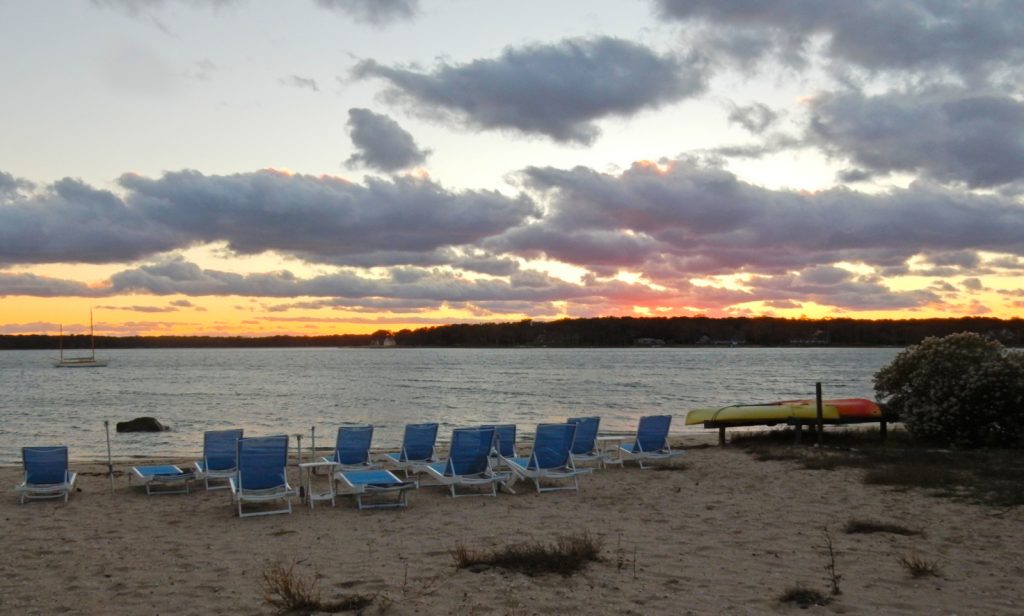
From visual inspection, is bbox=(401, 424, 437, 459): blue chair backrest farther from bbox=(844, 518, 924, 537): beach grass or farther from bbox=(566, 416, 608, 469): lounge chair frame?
bbox=(844, 518, 924, 537): beach grass

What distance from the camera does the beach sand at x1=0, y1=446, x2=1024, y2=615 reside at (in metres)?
5.59

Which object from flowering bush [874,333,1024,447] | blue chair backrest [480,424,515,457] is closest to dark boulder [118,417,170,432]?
blue chair backrest [480,424,515,457]

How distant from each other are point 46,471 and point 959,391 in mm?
14494

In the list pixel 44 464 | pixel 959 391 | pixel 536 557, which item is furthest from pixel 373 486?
pixel 959 391

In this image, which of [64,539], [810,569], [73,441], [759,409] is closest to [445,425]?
[73,441]

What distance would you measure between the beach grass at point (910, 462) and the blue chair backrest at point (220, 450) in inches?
334

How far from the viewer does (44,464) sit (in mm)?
10453

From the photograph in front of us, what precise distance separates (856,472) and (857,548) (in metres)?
4.86

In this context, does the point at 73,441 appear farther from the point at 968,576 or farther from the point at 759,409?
the point at 968,576

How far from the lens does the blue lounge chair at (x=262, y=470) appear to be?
9375 mm

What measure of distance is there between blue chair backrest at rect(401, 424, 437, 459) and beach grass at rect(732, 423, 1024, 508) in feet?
18.6

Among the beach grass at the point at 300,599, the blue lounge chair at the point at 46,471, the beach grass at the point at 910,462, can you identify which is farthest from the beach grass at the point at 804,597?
the blue lounge chair at the point at 46,471

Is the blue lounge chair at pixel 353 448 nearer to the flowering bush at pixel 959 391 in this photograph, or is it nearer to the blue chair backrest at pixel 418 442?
the blue chair backrest at pixel 418 442

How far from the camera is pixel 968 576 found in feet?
19.8
